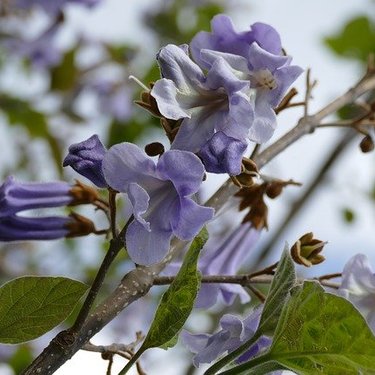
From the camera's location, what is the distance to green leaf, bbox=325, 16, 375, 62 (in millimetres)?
2451

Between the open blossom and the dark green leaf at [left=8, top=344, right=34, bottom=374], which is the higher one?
the open blossom

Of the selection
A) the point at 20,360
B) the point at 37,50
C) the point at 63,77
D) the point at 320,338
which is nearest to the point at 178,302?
the point at 320,338

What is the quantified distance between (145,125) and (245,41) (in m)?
1.51

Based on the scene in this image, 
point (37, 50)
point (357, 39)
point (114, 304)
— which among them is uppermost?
point (114, 304)

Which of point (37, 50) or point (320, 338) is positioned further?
point (37, 50)

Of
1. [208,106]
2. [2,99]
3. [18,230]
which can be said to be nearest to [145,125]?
[2,99]

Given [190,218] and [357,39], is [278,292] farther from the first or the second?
[357,39]

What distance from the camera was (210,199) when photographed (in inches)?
31.9

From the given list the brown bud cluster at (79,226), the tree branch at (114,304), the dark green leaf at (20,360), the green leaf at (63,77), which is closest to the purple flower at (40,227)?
the brown bud cluster at (79,226)

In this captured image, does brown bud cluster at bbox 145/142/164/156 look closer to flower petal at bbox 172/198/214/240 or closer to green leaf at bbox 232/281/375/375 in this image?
flower petal at bbox 172/198/214/240

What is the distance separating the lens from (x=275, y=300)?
0.66 m

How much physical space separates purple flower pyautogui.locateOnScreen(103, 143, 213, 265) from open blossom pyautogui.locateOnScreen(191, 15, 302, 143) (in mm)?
67

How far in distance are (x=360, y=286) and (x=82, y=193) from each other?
0.30 metres

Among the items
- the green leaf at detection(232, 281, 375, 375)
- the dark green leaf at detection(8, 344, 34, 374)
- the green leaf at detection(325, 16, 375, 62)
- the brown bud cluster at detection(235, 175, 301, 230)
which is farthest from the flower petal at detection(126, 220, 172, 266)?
the green leaf at detection(325, 16, 375, 62)
